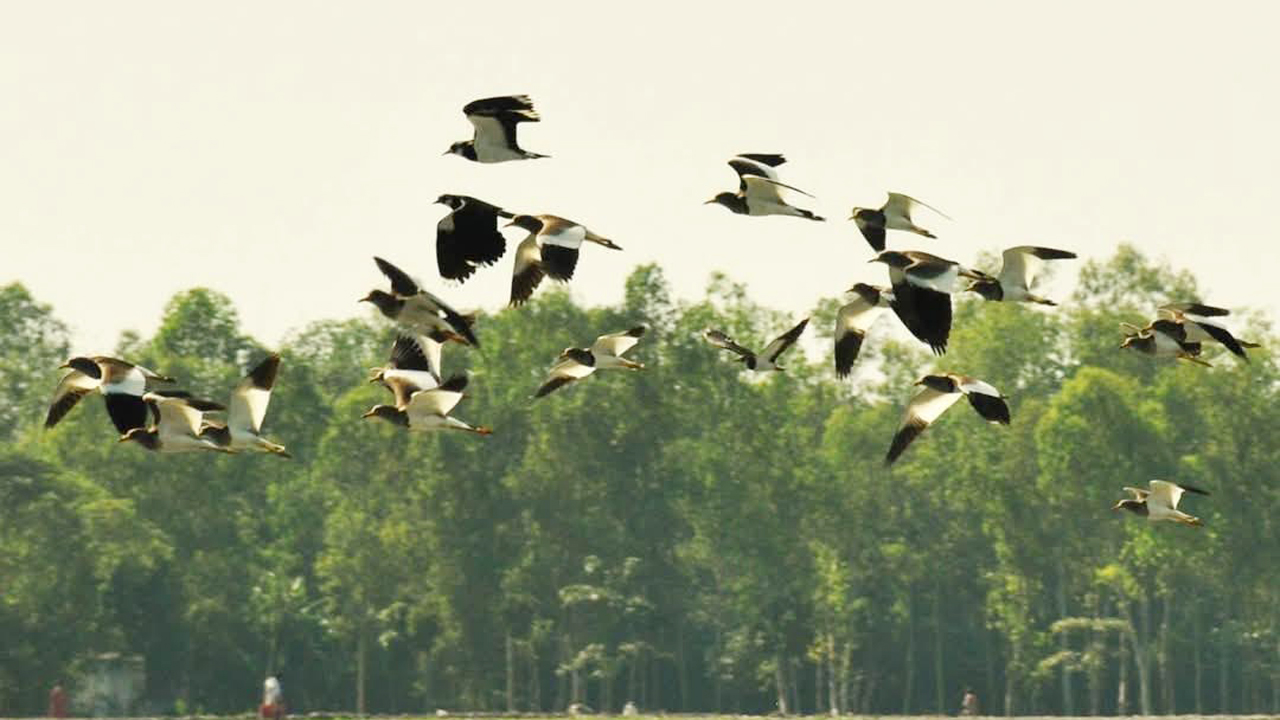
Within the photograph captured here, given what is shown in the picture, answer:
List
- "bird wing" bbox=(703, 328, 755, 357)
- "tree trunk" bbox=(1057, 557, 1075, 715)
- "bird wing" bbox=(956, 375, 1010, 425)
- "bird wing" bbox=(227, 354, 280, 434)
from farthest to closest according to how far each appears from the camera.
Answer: "tree trunk" bbox=(1057, 557, 1075, 715), "bird wing" bbox=(703, 328, 755, 357), "bird wing" bbox=(227, 354, 280, 434), "bird wing" bbox=(956, 375, 1010, 425)

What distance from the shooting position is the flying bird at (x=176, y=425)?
98.2 ft

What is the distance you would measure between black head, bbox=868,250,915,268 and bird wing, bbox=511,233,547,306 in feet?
11.4

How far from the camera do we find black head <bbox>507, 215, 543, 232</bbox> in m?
29.8

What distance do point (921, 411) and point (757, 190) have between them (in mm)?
3545

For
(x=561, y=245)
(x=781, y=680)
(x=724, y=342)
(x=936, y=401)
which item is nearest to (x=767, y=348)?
(x=724, y=342)

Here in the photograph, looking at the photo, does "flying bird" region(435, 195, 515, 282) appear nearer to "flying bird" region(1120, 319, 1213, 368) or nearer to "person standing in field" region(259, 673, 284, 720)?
"flying bird" region(1120, 319, 1213, 368)

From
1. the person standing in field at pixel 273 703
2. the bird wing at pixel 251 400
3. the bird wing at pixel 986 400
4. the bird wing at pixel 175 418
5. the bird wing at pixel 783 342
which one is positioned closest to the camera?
the bird wing at pixel 986 400

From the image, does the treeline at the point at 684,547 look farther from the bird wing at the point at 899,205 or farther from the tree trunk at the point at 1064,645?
the bird wing at the point at 899,205

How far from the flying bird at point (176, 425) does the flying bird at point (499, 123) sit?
3837mm

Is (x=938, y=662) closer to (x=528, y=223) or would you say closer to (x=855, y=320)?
(x=855, y=320)

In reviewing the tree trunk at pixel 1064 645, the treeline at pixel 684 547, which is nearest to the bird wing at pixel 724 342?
the treeline at pixel 684 547

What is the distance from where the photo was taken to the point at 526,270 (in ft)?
98.5

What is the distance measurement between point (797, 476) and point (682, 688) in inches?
312

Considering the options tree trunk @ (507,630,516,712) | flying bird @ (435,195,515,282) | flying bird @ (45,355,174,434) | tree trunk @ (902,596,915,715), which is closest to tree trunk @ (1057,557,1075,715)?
tree trunk @ (902,596,915,715)
